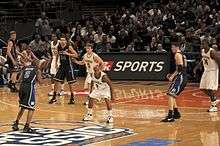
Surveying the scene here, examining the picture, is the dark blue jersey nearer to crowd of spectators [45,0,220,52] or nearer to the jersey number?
the jersey number

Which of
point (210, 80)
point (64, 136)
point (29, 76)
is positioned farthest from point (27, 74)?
point (210, 80)

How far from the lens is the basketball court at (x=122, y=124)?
38.3ft

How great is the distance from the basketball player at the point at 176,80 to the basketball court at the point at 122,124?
0.89 feet

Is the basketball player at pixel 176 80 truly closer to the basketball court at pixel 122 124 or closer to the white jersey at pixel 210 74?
the basketball court at pixel 122 124

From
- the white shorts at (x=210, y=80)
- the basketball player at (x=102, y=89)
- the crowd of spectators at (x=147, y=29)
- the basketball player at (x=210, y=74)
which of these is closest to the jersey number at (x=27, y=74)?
the basketball player at (x=102, y=89)

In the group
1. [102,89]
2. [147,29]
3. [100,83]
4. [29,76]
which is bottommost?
[102,89]

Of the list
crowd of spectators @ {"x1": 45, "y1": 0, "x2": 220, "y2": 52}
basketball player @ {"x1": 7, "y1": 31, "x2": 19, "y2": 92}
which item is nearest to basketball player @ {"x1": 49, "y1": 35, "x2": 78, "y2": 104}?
basketball player @ {"x1": 7, "y1": 31, "x2": 19, "y2": 92}

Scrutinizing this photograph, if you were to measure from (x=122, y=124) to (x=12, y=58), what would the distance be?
7.49m

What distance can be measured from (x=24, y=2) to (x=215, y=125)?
22.7 meters

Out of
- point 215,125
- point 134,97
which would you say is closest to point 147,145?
point 215,125

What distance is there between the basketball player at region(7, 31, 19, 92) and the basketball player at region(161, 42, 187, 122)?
7.01m

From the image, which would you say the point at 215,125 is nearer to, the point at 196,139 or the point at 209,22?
the point at 196,139

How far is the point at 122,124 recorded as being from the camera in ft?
45.4

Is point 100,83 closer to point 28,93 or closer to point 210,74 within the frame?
point 28,93
